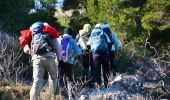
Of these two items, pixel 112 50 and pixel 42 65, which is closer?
pixel 42 65

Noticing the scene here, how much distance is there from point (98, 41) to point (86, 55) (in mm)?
1167

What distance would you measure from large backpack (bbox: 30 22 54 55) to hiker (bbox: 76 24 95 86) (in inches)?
131

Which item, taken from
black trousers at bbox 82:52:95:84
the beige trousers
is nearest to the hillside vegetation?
black trousers at bbox 82:52:95:84

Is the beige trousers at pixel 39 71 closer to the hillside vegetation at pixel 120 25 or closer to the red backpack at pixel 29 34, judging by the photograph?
the red backpack at pixel 29 34

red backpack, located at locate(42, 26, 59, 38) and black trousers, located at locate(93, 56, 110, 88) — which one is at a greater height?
red backpack, located at locate(42, 26, 59, 38)

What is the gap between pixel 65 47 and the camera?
1170cm

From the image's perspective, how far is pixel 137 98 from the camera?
10523 millimetres

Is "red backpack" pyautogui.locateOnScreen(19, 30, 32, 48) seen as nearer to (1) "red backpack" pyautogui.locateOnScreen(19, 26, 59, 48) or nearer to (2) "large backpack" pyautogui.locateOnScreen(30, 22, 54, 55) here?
(1) "red backpack" pyautogui.locateOnScreen(19, 26, 59, 48)

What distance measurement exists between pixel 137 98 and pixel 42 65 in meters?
2.15

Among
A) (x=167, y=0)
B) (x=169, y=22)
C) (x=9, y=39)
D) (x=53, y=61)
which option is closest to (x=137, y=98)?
(x=53, y=61)

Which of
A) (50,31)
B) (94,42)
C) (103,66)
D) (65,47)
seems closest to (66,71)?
(65,47)

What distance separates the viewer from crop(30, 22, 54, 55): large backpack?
32.3 feet

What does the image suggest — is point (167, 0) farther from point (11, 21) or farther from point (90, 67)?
point (90, 67)

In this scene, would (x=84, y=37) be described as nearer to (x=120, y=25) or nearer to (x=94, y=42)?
(x=94, y=42)
